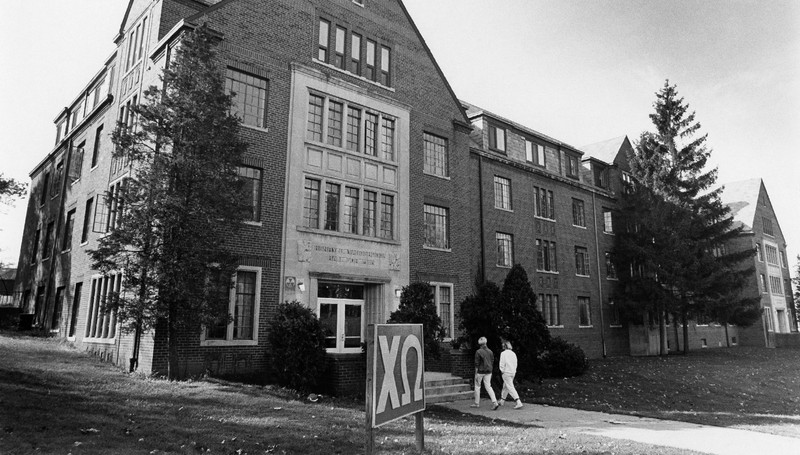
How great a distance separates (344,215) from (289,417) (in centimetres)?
938

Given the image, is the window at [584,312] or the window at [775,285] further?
the window at [775,285]

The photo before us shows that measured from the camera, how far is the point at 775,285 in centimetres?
5166

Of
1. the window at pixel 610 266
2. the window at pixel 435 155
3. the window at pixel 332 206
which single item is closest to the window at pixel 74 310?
the window at pixel 332 206

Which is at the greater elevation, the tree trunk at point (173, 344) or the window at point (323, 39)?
the window at point (323, 39)

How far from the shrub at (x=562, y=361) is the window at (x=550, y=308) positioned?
604 centimetres

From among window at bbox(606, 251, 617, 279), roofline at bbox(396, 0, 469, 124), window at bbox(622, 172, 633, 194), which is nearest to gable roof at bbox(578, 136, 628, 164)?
window at bbox(622, 172, 633, 194)

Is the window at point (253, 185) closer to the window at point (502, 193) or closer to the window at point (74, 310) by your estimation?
the window at point (74, 310)

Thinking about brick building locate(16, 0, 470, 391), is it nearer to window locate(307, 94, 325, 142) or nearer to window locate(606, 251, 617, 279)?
window locate(307, 94, 325, 142)

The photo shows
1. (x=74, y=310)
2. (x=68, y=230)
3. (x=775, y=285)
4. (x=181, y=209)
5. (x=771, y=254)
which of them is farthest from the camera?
(x=771, y=254)

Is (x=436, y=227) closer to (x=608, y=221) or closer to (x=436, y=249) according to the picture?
(x=436, y=249)

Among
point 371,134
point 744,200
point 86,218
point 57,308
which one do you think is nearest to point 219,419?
point 371,134

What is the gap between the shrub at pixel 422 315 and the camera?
16.0 m

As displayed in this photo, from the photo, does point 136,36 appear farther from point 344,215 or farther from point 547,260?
point 547,260

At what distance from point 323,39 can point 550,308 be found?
18691mm
